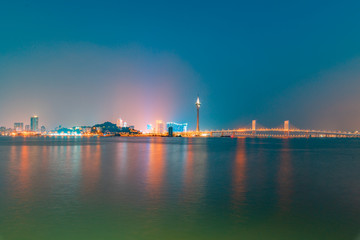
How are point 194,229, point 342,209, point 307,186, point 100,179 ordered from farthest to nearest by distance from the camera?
1. point 100,179
2. point 307,186
3. point 342,209
4. point 194,229

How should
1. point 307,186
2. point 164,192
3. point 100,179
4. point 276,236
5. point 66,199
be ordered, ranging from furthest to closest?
point 100,179 → point 307,186 → point 164,192 → point 66,199 → point 276,236

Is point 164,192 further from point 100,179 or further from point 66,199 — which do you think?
point 100,179

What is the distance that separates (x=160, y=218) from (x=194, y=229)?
1.72 meters

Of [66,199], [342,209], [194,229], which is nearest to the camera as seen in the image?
[194,229]

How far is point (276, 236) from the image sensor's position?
8.84m

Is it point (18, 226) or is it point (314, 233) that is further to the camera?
point (18, 226)

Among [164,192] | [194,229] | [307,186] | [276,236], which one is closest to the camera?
[276,236]

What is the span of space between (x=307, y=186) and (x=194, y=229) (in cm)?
1113

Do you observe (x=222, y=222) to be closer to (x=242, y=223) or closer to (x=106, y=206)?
(x=242, y=223)

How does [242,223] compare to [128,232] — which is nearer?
[128,232]

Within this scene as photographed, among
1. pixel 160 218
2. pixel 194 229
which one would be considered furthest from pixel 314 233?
pixel 160 218

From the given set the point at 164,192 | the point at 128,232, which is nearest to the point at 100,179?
the point at 164,192

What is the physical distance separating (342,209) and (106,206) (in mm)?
9377

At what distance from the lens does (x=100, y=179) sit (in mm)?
19906
